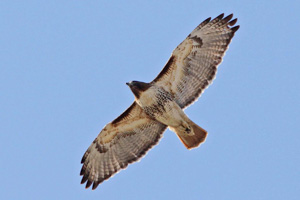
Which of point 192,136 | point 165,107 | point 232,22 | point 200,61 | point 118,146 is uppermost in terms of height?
point 232,22

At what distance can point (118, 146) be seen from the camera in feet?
46.5

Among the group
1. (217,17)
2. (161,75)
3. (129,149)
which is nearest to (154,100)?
(161,75)

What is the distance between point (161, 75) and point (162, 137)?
170cm

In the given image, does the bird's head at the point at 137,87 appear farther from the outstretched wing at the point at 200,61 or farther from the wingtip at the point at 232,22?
the wingtip at the point at 232,22

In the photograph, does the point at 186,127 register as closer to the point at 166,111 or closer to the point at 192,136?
the point at 192,136

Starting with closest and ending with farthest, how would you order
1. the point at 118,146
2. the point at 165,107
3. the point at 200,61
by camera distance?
1. the point at 165,107
2. the point at 200,61
3. the point at 118,146

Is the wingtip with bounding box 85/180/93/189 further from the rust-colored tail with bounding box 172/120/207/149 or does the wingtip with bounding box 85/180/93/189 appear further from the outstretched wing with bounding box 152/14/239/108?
the outstretched wing with bounding box 152/14/239/108

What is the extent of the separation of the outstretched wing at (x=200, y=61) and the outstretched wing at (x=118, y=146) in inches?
41.5

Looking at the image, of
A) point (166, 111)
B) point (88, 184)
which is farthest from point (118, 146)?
point (166, 111)

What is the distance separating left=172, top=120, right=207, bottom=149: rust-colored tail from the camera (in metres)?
13.3

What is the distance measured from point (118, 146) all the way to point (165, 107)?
1.85 m

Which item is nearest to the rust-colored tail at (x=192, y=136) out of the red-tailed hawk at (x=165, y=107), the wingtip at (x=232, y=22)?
the red-tailed hawk at (x=165, y=107)

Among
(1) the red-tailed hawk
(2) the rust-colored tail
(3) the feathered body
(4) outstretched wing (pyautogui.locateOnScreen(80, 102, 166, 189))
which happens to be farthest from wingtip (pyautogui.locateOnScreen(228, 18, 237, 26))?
(4) outstretched wing (pyautogui.locateOnScreen(80, 102, 166, 189))

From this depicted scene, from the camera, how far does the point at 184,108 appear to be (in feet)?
44.5
